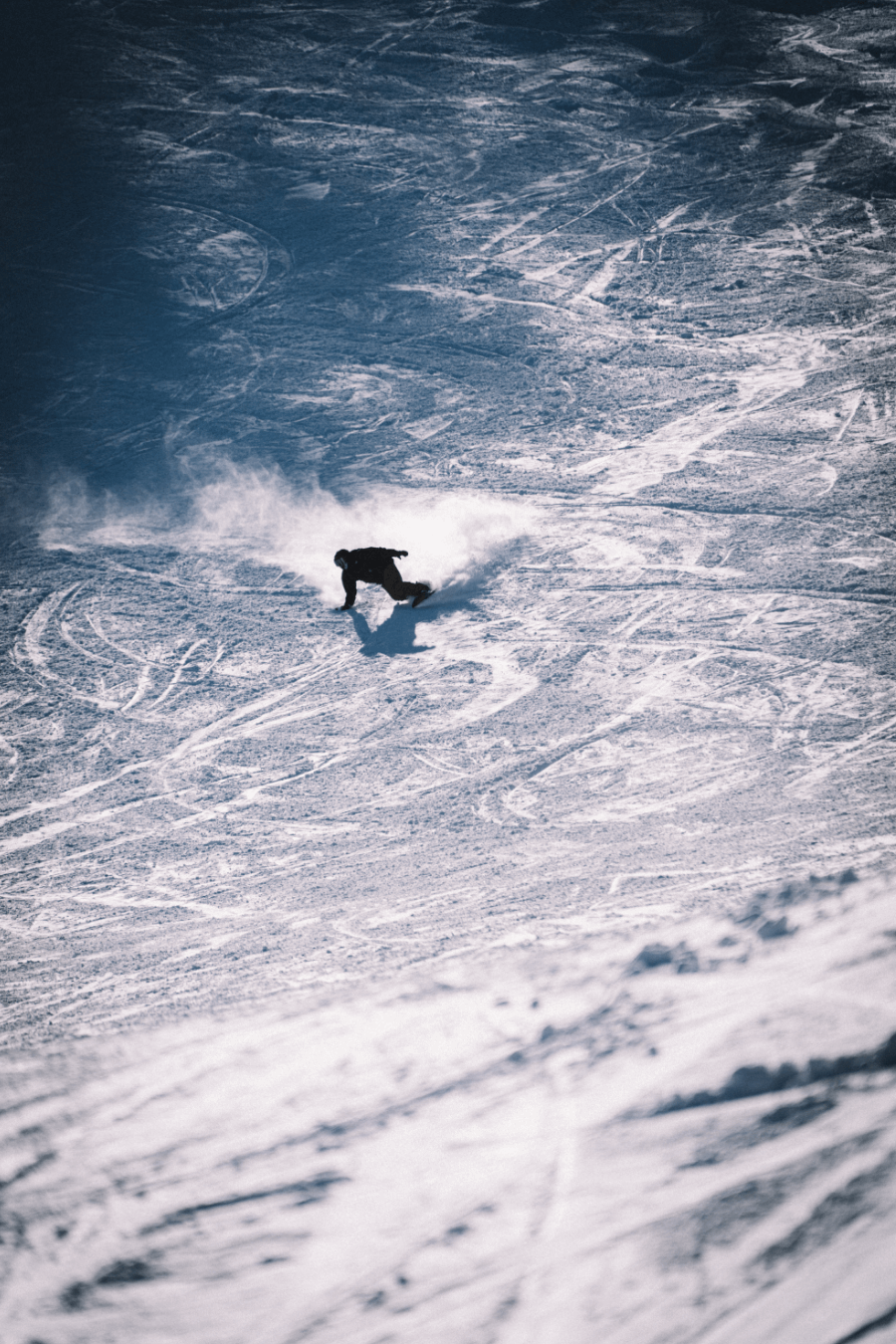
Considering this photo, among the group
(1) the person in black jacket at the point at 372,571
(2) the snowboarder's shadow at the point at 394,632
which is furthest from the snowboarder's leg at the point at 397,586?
(2) the snowboarder's shadow at the point at 394,632

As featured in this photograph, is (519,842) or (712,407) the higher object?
(712,407)

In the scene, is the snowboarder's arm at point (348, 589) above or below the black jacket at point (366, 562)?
below

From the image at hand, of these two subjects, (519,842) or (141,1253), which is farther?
(519,842)

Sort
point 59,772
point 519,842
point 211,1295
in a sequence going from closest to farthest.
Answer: point 211,1295 → point 519,842 → point 59,772

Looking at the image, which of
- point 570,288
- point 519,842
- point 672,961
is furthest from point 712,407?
point 672,961

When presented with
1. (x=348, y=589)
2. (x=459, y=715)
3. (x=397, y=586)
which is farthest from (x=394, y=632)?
(x=459, y=715)

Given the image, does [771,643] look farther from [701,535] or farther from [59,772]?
[59,772]

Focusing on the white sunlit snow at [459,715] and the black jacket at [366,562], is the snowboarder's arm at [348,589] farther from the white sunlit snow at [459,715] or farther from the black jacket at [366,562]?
the white sunlit snow at [459,715]
